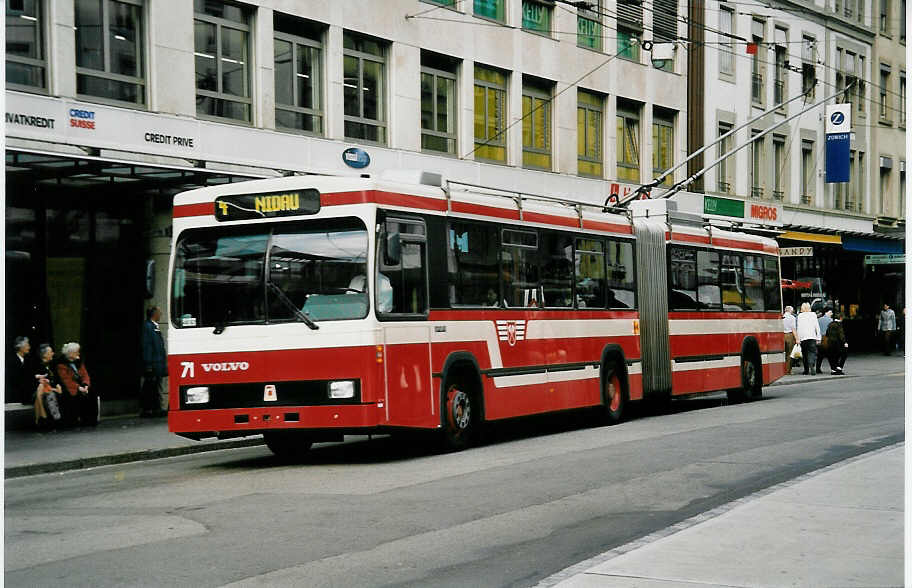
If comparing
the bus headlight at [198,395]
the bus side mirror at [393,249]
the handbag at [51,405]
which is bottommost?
the handbag at [51,405]

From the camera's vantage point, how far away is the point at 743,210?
41500 millimetres

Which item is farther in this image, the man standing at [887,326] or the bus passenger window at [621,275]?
the man standing at [887,326]

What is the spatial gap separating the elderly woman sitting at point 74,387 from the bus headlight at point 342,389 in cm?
678

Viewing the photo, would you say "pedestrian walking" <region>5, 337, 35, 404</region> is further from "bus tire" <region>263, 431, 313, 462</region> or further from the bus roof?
the bus roof

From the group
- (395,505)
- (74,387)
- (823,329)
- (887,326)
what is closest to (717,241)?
(74,387)

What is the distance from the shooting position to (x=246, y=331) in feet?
44.8

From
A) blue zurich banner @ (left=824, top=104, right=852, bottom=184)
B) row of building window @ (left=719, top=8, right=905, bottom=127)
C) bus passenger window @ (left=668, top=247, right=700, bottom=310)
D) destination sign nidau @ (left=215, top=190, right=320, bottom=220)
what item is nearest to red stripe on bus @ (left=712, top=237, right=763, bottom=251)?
bus passenger window @ (left=668, top=247, right=700, bottom=310)

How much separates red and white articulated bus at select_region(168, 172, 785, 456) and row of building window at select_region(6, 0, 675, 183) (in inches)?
269

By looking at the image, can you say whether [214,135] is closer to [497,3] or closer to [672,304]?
[672,304]

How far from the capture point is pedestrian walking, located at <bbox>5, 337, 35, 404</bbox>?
19.4 m

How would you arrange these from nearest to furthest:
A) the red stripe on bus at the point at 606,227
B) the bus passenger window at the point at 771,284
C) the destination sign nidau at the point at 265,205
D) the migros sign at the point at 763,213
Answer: the destination sign nidau at the point at 265,205 → the red stripe on bus at the point at 606,227 → the bus passenger window at the point at 771,284 → the migros sign at the point at 763,213

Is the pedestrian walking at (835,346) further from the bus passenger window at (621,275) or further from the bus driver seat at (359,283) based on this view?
the bus driver seat at (359,283)

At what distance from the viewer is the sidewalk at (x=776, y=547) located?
709 centimetres

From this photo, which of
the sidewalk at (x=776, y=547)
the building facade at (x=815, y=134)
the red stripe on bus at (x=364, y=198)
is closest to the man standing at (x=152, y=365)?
the red stripe on bus at (x=364, y=198)
